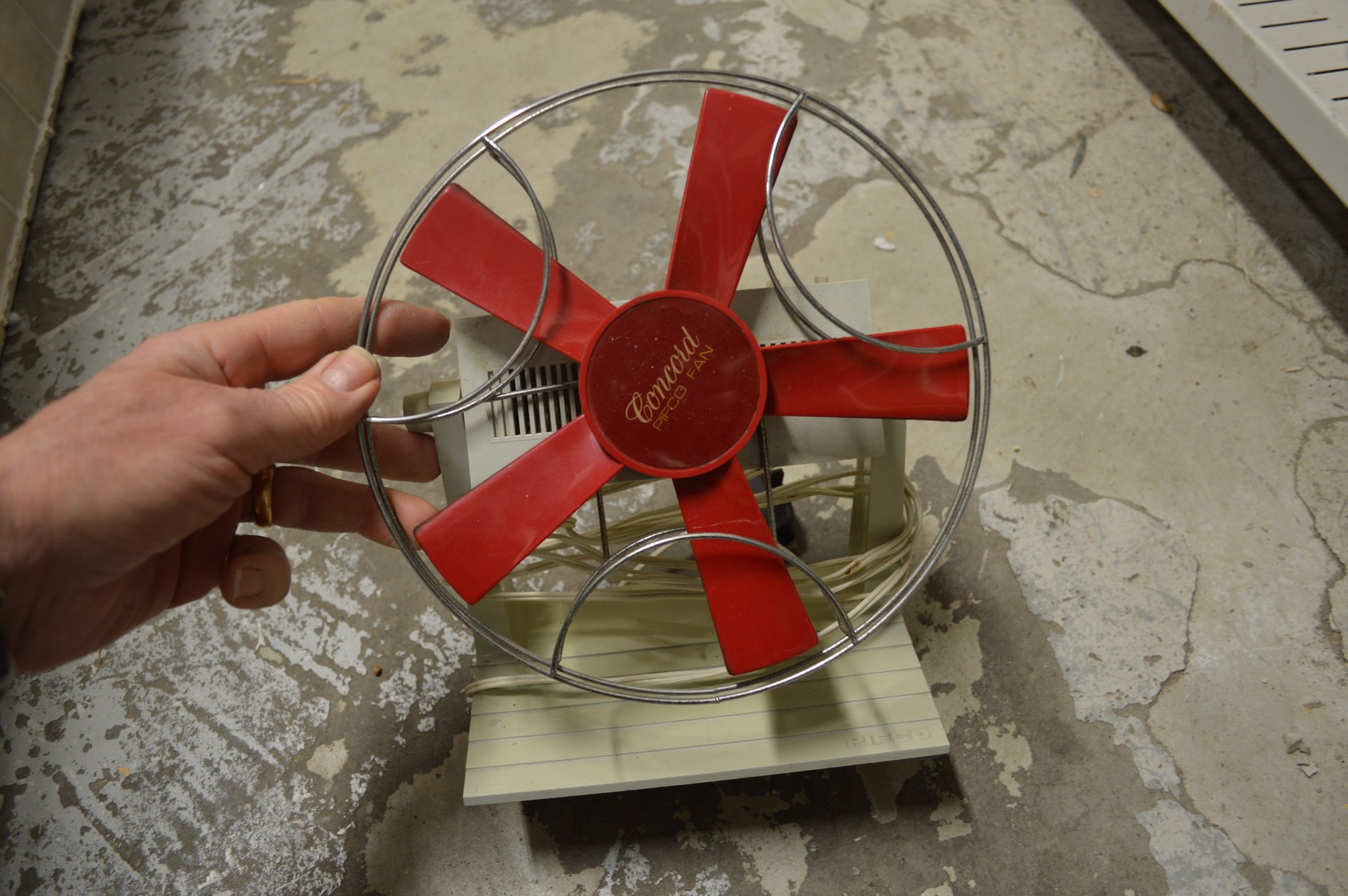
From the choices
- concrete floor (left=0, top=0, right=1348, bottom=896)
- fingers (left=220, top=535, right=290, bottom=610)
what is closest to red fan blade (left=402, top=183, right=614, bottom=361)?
fingers (left=220, top=535, right=290, bottom=610)

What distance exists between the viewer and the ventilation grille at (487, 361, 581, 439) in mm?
1103

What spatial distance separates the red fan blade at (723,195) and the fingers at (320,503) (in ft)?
1.93

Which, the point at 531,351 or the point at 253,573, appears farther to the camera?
the point at 253,573

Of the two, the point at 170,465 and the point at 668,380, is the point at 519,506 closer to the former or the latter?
the point at 668,380

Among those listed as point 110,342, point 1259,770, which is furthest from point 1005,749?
point 110,342

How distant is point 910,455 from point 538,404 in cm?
86

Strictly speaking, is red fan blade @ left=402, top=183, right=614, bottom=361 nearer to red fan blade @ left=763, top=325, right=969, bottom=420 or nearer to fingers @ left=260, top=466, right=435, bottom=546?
red fan blade @ left=763, top=325, right=969, bottom=420

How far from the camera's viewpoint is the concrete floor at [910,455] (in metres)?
1.41

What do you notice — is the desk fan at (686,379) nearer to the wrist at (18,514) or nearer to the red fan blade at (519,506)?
the red fan blade at (519,506)

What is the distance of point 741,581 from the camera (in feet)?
3.43

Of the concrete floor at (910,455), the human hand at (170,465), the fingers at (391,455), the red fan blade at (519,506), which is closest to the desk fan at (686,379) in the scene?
the red fan blade at (519,506)

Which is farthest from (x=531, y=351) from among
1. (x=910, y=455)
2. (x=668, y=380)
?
(x=910, y=455)

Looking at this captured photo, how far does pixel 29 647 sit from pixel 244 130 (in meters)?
1.42

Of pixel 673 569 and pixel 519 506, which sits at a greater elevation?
pixel 519 506
